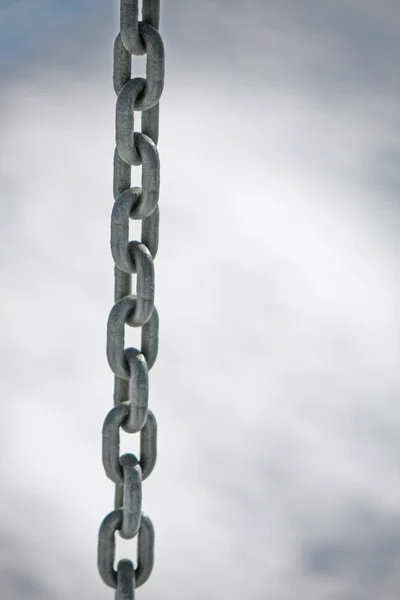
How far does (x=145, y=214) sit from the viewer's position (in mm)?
1510

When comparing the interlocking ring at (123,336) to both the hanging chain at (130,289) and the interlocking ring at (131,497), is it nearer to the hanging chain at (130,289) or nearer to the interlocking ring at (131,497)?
the hanging chain at (130,289)

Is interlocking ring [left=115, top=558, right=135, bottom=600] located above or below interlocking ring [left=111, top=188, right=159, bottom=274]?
below

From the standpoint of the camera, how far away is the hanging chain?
150 centimetres

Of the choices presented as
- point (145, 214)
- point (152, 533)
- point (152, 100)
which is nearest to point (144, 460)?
point (152, 533)

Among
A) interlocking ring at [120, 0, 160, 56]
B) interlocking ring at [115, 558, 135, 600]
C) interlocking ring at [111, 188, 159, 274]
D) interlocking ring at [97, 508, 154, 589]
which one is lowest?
interlocking ring at [115, 558, 135, 600]

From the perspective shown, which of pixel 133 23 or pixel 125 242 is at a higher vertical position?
pixel 133 23

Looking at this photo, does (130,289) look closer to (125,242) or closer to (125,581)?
(125,242)

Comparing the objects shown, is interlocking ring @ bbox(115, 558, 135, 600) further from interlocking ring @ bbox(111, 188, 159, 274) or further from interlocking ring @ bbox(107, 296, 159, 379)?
interlocking ring @ bbox(111, 188, 159, 274)

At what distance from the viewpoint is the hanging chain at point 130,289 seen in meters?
1.50

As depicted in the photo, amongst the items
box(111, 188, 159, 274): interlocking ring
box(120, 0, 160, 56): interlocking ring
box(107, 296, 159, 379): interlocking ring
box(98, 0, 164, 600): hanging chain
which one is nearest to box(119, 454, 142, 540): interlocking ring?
box(98, 0, 164, 600): hanging chain

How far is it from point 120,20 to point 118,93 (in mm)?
90

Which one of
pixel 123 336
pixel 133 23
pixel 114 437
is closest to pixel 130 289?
pixel 123 336


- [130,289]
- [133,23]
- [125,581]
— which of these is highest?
[133,23]

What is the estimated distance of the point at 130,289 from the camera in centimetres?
155
